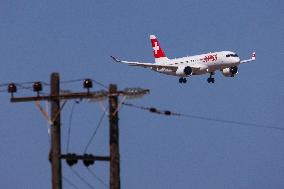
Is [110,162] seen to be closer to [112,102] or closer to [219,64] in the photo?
[112,102]

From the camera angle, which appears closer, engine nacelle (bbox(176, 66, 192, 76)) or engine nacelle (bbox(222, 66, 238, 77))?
engine nacelle (bbox(222, 66, 238, 77))

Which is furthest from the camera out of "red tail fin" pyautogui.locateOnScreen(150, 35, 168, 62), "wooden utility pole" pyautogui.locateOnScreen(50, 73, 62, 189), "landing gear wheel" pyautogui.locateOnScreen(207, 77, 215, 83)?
"red tail fin" pyautogui.locateOnScreen(150, 35, 168, 62)

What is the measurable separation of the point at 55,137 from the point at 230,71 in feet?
232

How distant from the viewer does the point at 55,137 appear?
26.2 metres

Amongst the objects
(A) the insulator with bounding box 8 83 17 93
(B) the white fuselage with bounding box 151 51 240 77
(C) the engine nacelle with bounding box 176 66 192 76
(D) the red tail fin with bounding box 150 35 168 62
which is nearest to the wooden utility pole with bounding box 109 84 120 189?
(A) the insulator with bounding box 8 83 17 93

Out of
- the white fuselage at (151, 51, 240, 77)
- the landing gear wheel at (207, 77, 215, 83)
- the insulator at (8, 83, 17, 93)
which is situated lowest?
the insulator at (8, 83, 17, 93)

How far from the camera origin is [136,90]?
993 inches

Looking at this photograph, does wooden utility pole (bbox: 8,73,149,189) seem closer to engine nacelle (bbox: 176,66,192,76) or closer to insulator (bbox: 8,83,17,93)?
insulator (bbox: 8,83,17,93)

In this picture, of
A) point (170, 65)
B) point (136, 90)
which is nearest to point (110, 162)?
point (136, 90)

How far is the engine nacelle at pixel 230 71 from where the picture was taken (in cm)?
9512

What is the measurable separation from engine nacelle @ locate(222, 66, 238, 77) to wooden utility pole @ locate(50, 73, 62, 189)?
70076 millimetres

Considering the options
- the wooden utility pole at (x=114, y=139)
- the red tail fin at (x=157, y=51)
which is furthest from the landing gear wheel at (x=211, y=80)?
the wooden utility pole at (x=114, y=139)

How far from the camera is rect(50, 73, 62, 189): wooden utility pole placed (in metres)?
25.8

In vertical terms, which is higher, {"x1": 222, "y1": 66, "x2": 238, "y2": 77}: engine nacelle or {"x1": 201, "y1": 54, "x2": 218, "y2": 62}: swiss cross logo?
{"x1": 201, "y1": 54, "x2": 218, "y2": 62}: swiss cross logo
